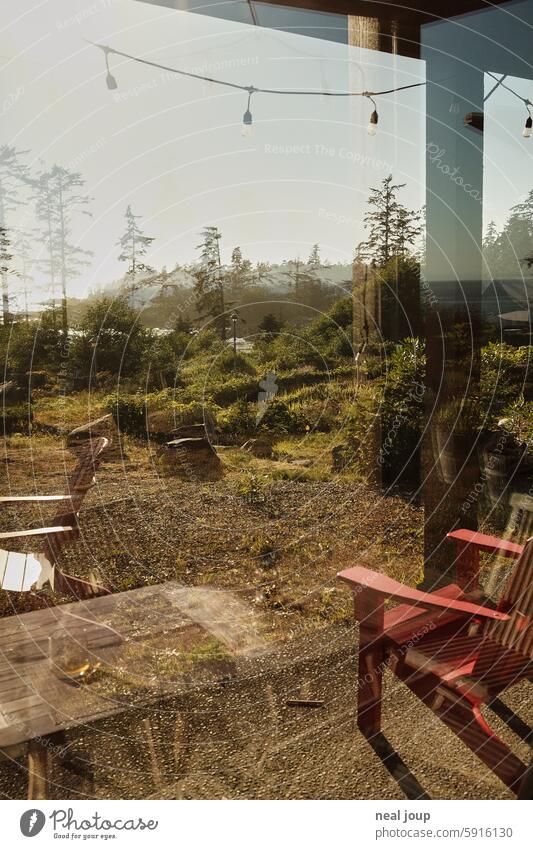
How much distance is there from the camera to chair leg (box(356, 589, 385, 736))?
152 cm

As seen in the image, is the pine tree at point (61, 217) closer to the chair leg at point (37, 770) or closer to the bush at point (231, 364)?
the bush at point (231, 364)

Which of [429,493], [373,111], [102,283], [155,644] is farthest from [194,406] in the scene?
[373,111]

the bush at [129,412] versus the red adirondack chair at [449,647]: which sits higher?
the bush at [129,412]

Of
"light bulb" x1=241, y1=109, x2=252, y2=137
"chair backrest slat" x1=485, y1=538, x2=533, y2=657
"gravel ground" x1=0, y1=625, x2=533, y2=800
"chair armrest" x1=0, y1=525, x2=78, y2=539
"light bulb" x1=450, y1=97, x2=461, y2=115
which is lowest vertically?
"gravel ground" x1=0, y1=625, x2=533, y2=800

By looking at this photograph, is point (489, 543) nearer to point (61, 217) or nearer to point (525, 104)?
point (525, 104)

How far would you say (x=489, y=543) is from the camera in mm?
1801

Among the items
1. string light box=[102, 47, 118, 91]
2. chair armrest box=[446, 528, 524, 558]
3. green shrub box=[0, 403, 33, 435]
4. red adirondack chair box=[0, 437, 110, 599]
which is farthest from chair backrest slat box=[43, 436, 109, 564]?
chair armrest box=[446, 528, 524, 558]

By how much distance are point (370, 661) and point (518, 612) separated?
1.22 feet

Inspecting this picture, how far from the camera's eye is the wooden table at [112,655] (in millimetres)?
1357

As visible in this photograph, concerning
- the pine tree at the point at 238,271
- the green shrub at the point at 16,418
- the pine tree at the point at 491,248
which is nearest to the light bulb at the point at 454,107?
the pine tree at the point at 491,248

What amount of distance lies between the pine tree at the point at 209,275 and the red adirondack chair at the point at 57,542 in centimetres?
46

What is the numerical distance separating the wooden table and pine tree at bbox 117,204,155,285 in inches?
34.4

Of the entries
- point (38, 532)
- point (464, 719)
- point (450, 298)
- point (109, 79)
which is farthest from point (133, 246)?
point (464, 719)

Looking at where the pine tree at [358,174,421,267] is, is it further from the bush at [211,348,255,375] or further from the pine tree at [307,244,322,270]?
the bush at [211,348,255,375]
